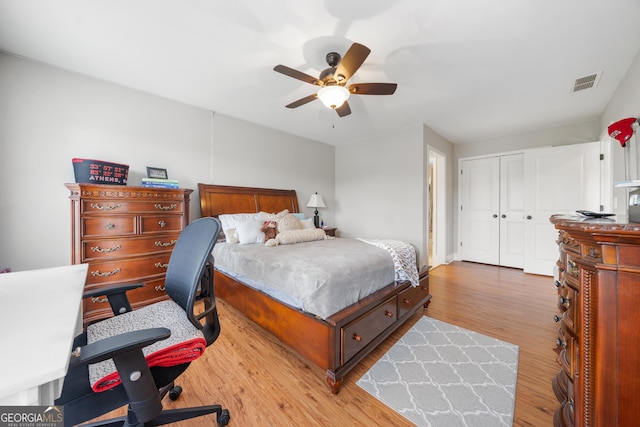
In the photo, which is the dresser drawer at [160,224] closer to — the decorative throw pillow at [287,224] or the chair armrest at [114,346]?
the decorative throw pillow at [287,224]

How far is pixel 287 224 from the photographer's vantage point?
121 inches

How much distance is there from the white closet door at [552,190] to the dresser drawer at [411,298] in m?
2.86

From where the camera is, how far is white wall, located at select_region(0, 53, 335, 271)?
208 centimetres

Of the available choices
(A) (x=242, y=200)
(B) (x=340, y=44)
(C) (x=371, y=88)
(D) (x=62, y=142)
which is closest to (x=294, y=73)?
(B) (x=340, y=44)

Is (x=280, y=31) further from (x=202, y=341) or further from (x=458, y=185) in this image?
(x=458, y=185)

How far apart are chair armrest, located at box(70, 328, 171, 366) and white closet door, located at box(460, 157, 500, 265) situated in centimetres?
549

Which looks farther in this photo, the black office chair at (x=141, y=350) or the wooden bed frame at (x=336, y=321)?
the wooden bed frame at (x=336, y=321)

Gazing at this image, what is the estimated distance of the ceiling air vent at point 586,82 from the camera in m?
2.41

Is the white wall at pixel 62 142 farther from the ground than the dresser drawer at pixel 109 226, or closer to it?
farther from the ground

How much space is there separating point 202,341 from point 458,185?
5.40 meters

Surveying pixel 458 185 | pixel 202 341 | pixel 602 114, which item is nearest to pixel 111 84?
pixel 202 341

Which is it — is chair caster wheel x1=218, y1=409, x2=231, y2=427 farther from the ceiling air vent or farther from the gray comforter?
the ceiling air vent

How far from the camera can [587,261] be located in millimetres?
889

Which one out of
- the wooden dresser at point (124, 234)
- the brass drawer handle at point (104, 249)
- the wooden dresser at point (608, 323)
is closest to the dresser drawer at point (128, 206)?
the wooden dresser at point (124, 234)
